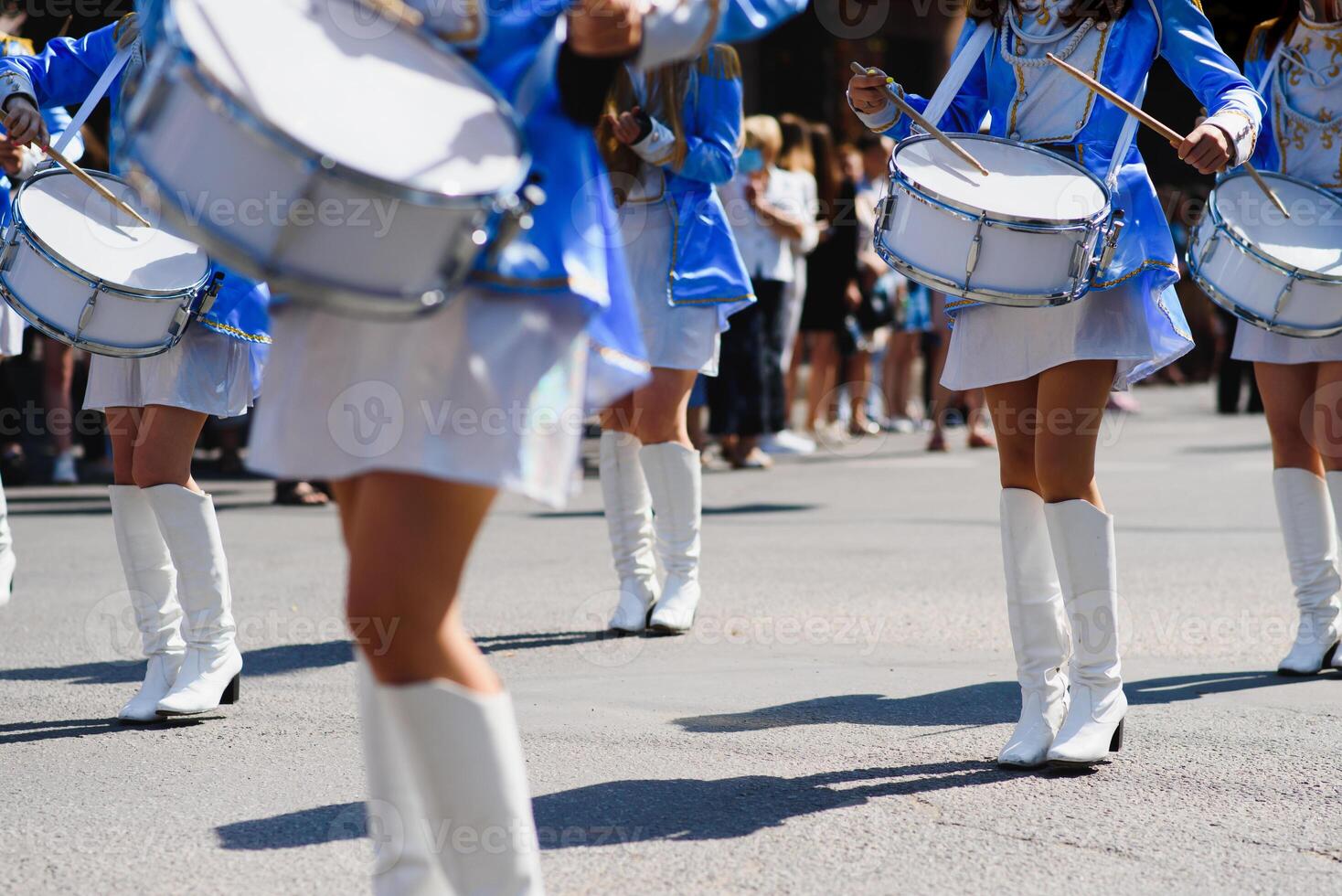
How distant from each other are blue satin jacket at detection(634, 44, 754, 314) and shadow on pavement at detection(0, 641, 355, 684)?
5.06ft

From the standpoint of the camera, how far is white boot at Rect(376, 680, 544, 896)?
6.93 ft

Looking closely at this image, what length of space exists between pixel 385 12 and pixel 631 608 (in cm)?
320

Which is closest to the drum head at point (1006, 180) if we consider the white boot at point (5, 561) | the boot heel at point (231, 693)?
the boot heel at point (231, 693)

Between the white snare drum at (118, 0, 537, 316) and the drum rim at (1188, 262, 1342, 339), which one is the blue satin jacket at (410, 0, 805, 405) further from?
the drum rim at (1188, 262, 1342, 339)

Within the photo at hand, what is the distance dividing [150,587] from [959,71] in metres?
2.35

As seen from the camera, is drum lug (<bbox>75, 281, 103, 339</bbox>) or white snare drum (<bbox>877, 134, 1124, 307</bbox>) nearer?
white snare drum (<bbox>877, 134, 1124, 307</bbox>)

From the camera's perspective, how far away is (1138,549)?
21.9 ft

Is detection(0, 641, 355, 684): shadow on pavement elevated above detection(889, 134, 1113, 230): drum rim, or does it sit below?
below

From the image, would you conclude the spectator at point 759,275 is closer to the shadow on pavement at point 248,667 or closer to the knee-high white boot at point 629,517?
the knee-high white boot at point 629,517

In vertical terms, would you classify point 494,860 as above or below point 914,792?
above

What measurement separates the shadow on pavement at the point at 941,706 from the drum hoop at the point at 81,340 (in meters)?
1.51

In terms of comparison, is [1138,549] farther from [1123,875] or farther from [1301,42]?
[1123,875]

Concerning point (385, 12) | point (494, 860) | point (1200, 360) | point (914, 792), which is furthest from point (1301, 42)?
point (1200, 360)

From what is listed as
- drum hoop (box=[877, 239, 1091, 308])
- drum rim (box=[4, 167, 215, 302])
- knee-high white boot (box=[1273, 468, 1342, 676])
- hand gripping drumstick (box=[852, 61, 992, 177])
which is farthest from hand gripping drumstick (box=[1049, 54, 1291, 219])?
drum rim (box=[4, 167, 215, 302])
